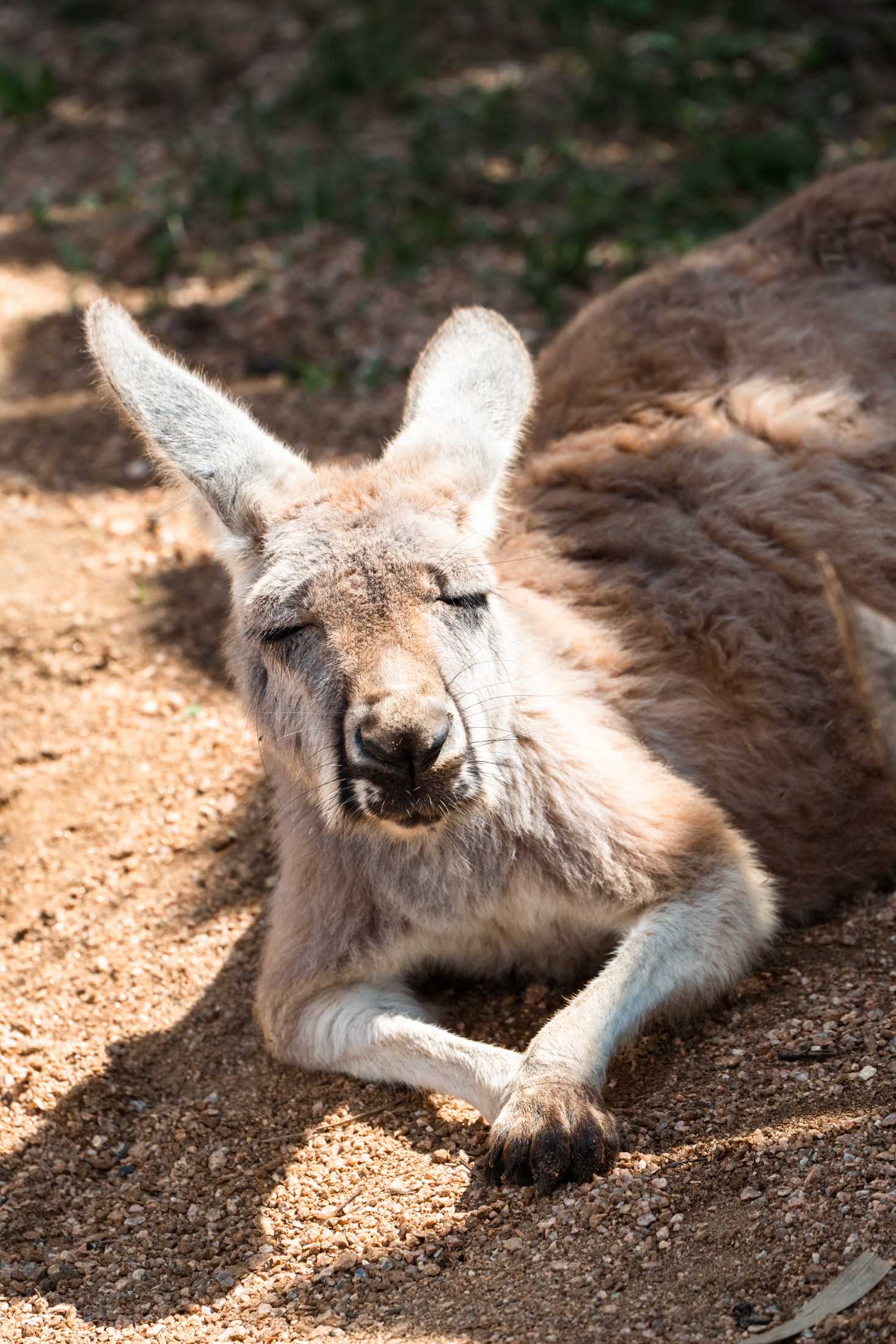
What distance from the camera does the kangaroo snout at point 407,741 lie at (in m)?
3.06

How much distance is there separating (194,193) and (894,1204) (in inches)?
248

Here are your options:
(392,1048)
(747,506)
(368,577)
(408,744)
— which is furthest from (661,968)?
(747,506)

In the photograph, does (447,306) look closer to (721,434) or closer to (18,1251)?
(721,434)

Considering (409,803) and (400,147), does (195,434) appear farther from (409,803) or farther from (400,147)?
(400,147)

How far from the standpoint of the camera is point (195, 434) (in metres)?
3.67

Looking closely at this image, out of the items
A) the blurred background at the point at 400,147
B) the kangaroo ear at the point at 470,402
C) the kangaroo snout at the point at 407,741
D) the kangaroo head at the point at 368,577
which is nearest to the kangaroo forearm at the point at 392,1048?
the kangaroo head at the point at 368,577

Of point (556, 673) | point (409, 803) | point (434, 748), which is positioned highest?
point (434, 748)

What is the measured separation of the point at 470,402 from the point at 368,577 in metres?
0.80

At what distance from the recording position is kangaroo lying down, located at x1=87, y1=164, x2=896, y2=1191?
332 cm

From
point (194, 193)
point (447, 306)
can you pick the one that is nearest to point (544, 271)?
point (447, 306)

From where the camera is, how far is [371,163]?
Answer: 7.64 m

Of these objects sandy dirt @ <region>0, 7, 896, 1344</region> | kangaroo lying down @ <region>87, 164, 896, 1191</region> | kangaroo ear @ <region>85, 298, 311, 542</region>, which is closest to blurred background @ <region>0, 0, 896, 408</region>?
sandy dirt @ <region>0, 7, 896, 1344</region>

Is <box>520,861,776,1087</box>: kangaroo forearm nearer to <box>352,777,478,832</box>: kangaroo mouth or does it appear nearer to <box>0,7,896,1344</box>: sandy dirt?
<box>0,7,896,1344</box>: sandy dirt

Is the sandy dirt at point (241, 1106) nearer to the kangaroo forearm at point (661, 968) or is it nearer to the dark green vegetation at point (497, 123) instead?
the kangaroo forearm at point (661, 968)
